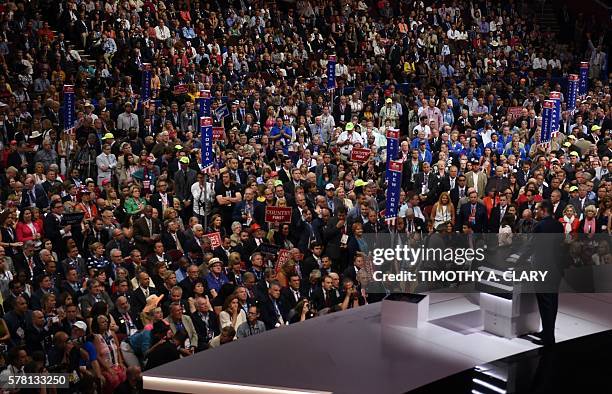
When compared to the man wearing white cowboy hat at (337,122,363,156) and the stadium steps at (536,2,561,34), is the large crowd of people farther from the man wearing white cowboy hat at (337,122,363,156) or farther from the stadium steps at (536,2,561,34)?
the stadium steps at (536,2,561,34)

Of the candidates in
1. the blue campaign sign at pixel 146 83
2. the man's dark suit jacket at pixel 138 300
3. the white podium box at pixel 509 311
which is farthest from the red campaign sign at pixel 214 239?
the blue campaign sign at pixel 146 83

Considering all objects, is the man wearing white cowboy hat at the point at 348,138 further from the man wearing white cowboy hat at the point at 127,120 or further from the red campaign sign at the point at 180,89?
the man wearing white cowboy hat at the point at 127,120

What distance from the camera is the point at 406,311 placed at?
934 centimetres

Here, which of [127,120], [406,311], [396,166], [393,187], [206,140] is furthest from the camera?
[127,120]

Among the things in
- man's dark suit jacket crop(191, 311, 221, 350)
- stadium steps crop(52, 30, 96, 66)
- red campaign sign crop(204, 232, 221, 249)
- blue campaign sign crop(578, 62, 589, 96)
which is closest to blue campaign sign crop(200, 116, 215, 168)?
red campaign sign crop(204, 232, 221, 249)

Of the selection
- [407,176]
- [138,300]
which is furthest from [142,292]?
[407,176]

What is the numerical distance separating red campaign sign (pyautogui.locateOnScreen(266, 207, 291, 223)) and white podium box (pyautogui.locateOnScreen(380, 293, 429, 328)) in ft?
10.6

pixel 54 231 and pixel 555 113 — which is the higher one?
pixel 555 113

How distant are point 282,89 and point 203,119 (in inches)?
251

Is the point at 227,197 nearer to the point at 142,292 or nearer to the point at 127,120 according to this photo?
the point at 142,292

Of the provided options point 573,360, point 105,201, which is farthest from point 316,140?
point 573,360

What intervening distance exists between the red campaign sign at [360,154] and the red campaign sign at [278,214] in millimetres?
3490

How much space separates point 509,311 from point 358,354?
4.69ft

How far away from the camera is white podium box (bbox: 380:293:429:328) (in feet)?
30.5
